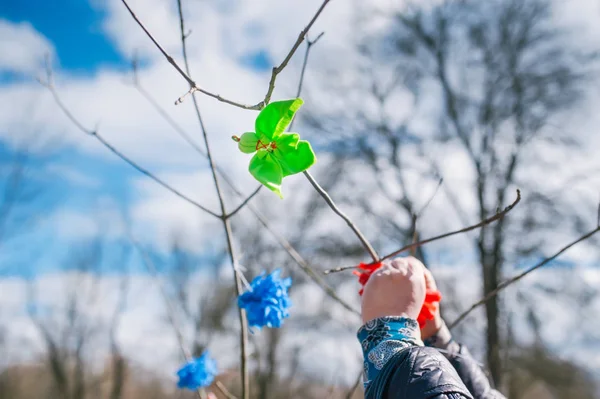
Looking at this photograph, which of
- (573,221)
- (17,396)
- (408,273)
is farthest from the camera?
(17,396)

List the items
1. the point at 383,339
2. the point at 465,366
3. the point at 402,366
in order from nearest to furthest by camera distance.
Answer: the point at 402,366 < the point at 383,339 < the point at 465,366

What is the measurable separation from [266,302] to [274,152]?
24.7 inches

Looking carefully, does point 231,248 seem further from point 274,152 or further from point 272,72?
point 272,72

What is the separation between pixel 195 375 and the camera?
2.32 m

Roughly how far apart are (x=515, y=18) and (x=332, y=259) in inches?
209

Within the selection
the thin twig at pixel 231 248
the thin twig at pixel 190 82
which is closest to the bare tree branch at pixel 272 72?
the thin twig at pixel 190 82

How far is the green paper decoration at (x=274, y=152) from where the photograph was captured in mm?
1124

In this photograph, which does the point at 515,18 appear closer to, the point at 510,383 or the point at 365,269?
the point at 510,383

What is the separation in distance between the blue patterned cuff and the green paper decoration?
394 millimetres

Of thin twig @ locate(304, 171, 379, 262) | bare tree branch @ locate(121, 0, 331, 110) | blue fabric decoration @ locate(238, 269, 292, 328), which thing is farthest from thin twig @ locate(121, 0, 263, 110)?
blue fabric decoration @ locate(238, 269, 292, 328)

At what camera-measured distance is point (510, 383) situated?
9531 mm

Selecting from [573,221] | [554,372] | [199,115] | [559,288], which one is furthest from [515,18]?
[199,115]

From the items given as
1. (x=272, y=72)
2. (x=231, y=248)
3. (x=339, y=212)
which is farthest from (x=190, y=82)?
(x=231, y=248)

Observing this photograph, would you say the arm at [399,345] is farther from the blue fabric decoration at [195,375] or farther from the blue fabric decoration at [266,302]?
the blue fabric decoration at [195,375]
